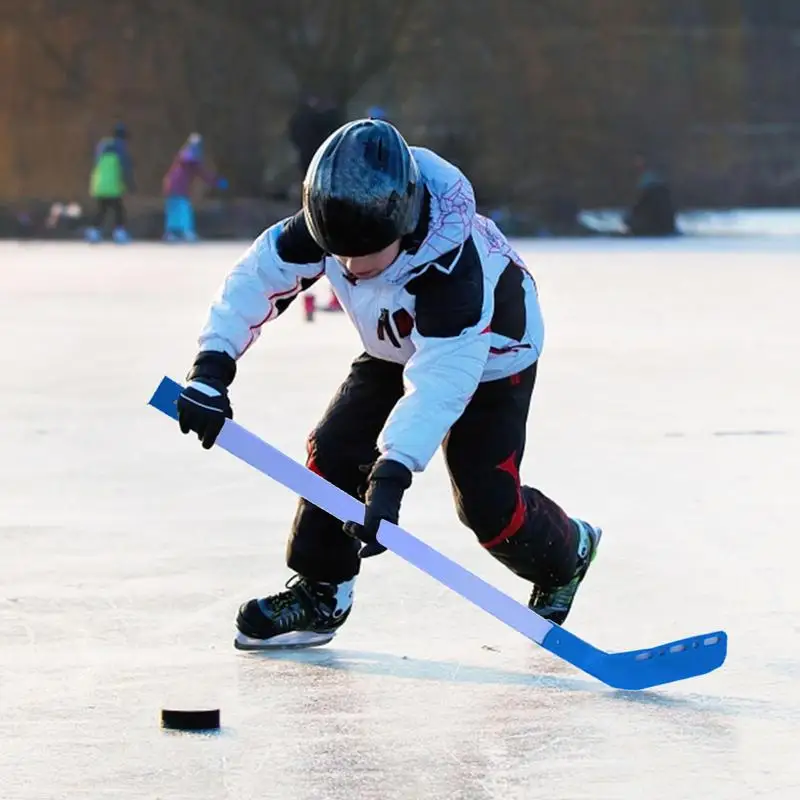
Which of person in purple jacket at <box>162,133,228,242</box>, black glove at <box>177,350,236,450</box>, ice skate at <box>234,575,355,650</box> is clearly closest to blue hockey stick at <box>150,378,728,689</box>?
black glove at <box>177,350,236,450</box>

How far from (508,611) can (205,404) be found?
74cm

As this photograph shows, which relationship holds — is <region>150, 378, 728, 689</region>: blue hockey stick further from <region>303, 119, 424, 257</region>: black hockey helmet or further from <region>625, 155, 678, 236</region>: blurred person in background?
<region>625, 155, 678, 236</region>: blurred person in background

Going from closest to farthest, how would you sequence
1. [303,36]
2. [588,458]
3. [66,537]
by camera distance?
[66,537] → [588,458] → [303,36]

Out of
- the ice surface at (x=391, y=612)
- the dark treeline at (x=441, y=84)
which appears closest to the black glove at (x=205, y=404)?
the ice surface at (x=391, y=612)

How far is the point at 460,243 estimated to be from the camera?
3.94 metres

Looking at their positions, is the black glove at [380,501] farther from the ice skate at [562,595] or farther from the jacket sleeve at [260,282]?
the ice skate at [562,595]

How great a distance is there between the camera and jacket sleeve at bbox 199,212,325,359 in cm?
408

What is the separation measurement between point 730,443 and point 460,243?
342 centimetres

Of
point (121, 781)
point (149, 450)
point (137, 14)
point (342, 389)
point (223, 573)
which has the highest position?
point (342, 389)

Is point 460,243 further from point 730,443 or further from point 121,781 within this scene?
point 730,443

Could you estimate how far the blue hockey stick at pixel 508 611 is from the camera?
→ 396cm

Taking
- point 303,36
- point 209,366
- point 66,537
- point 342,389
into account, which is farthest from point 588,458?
point 303,36

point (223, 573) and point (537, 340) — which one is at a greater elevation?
point (537, 340)

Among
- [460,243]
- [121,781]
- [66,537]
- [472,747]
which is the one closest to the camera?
[121,781]
